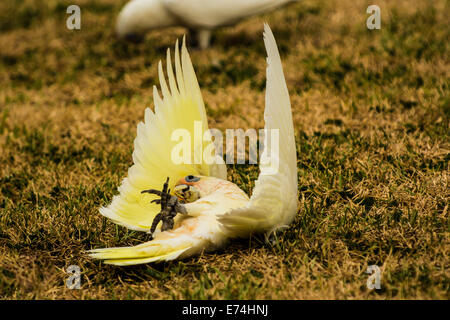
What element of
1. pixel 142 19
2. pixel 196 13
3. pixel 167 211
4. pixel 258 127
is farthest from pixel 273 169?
pixel 142 19

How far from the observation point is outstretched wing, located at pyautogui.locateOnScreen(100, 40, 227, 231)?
7.14ft

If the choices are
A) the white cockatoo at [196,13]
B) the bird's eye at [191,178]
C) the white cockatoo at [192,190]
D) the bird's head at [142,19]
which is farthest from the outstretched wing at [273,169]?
the bird's head at [142,19]

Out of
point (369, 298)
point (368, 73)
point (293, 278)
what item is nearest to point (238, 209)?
point (293, 278)

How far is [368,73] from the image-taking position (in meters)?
3.79

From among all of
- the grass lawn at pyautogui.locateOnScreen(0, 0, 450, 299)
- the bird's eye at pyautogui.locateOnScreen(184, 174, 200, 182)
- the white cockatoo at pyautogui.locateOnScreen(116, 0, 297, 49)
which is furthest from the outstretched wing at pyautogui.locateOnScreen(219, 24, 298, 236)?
the white cockatoo at pyautogui.locateOnScreen(116, 0, 297, 49)

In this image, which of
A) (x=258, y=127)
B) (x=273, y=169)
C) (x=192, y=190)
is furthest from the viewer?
(x=258, y=127)

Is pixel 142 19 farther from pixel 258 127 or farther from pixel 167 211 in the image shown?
pixel 167 211

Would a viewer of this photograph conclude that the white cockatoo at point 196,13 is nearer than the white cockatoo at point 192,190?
No

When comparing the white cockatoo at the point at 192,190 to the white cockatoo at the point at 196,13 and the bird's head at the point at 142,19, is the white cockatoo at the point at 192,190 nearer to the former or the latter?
the white cockatoo at the point at 196,13

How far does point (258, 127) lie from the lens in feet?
11.0

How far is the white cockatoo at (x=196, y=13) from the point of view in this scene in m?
4.29

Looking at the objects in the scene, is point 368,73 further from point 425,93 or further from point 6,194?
point 6,194

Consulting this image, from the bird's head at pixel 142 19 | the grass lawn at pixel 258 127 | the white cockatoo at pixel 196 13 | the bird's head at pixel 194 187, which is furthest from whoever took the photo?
the bird's head at pixel 142 19

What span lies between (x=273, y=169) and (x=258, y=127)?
1.52 meters
